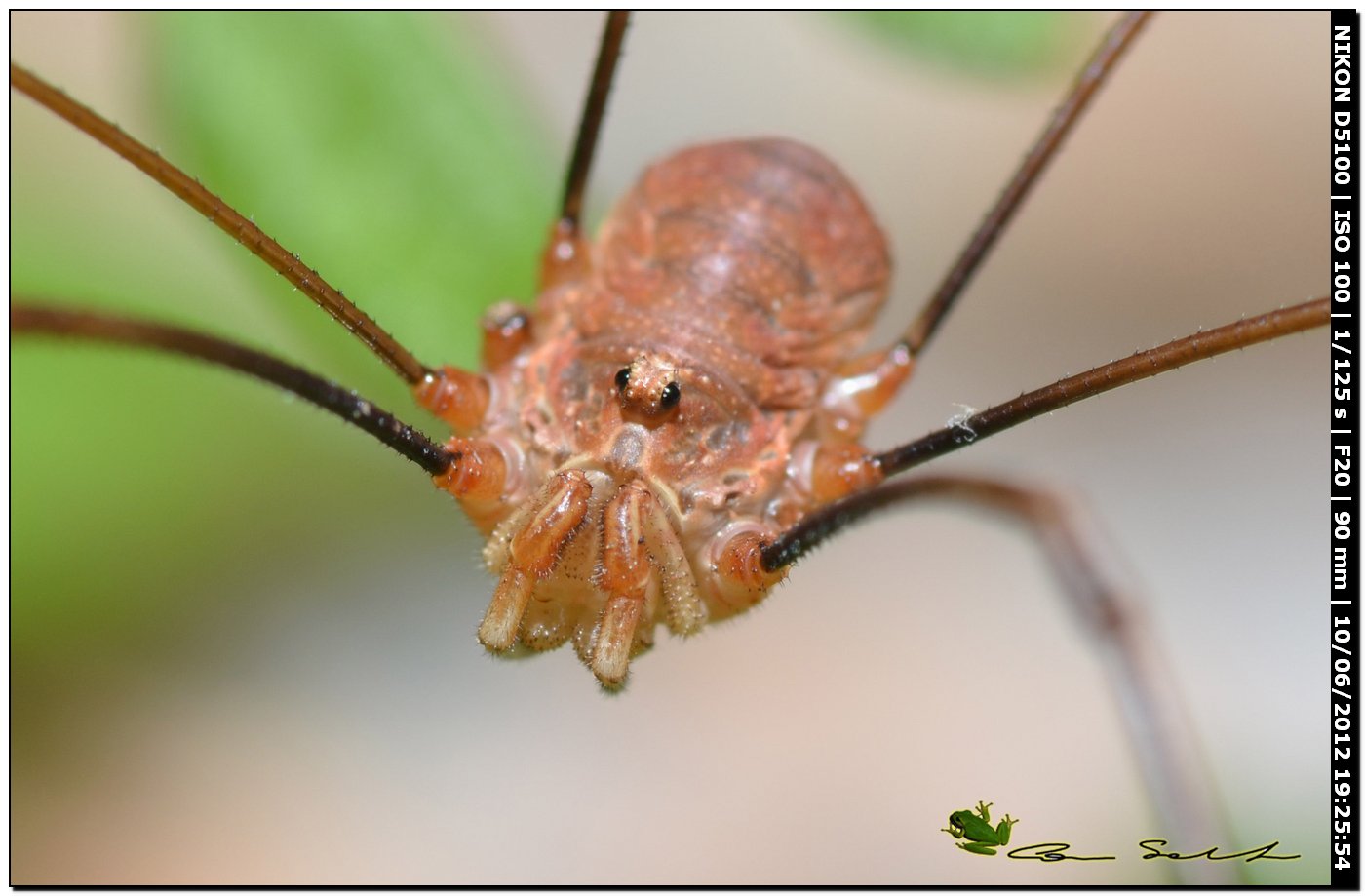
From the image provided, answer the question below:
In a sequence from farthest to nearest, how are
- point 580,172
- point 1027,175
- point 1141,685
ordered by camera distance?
1. point 1141,685
2. point 580,172
3. point 1027,175

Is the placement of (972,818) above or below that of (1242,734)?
below

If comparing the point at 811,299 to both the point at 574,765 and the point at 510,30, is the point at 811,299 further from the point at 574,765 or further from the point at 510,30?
the point at 510,30

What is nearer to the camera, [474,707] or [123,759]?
[123,759]

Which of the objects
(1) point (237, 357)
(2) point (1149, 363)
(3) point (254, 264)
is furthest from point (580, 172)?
(2) point (1149, 363)

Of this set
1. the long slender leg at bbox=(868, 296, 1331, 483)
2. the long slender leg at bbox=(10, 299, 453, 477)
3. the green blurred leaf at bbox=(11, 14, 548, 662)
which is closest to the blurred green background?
the green blurred leaf at bbox=(11, 14, 548, 662)

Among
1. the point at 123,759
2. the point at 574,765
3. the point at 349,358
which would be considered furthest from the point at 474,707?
the point at 349,358
